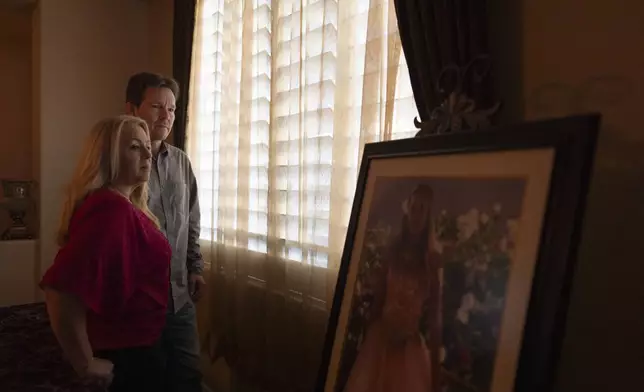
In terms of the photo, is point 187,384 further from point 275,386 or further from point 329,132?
point 329,132

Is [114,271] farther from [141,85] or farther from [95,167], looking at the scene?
[141,85]

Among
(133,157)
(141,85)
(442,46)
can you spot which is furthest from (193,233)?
(442,46)

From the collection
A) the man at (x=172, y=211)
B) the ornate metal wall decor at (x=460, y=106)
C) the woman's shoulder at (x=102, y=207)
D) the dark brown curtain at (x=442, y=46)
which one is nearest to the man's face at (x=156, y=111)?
the man at (x=172, y=211)

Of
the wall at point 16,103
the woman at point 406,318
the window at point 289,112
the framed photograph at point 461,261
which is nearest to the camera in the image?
the framed photograph at point 461,261

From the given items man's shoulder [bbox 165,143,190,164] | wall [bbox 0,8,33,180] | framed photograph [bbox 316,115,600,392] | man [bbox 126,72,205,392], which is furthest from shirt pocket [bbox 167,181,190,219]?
wall [bbox 0,8,33,180]

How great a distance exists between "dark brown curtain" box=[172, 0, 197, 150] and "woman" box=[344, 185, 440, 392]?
2.00 meters

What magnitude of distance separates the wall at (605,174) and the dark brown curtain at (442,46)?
0.13m

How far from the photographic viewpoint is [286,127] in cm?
196

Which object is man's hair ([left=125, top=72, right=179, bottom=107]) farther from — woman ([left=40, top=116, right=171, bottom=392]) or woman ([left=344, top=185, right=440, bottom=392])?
woman ([left=344, top=185, right=440, bottom=392])

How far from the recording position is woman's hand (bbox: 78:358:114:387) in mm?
1286

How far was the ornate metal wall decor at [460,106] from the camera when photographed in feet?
3.42

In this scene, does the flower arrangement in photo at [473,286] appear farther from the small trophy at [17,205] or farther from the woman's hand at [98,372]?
the small trophy at [17,205]

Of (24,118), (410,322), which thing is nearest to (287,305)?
(410,322)

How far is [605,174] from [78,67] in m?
3.45
